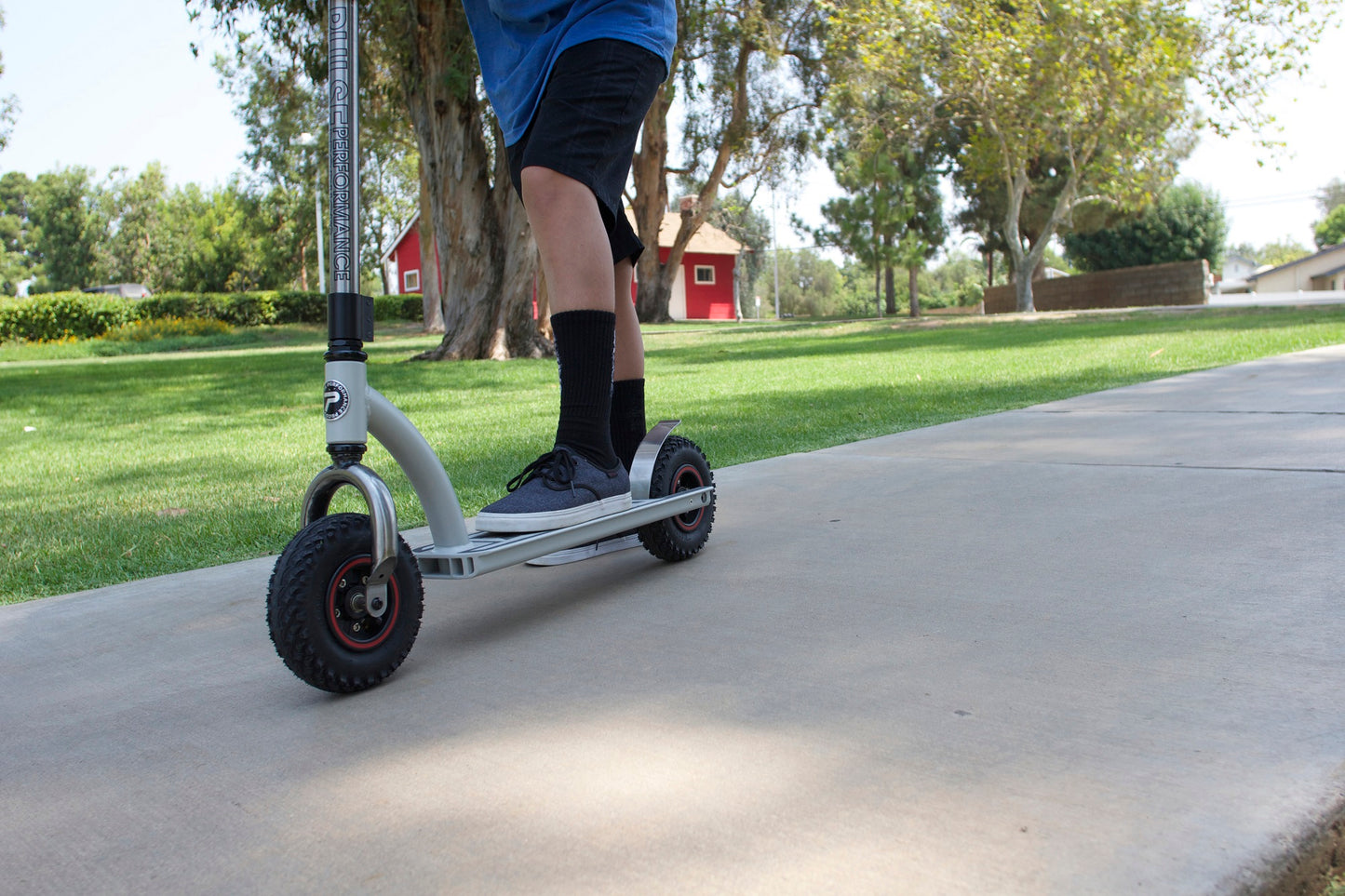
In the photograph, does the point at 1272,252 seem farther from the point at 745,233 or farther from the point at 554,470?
the point at 554,470

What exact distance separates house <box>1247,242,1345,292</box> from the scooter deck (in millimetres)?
85485

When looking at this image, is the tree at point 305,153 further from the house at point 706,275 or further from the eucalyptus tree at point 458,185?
the house at point 706,275

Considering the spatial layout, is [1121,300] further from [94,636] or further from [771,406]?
[94,636]

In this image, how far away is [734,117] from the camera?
1210 inches

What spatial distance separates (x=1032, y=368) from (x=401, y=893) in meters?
7.94

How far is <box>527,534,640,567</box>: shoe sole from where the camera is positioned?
8.08 ft

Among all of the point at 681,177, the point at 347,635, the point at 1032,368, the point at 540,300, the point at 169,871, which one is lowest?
the point at 169,871

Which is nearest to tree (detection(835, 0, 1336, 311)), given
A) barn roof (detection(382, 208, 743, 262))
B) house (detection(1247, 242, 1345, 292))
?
barn roof (detection(382, 208, 743, 262))

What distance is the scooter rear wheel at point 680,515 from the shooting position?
8.43ft

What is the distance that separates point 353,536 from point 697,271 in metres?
53.2

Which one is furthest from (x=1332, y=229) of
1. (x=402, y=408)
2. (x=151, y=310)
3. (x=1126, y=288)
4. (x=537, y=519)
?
(x=537, y=519)

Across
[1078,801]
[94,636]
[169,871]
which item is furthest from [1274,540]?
[94,636]

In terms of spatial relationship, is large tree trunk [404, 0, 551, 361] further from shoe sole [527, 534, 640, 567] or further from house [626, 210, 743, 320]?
Answer: house [626, 210, 743, 320]

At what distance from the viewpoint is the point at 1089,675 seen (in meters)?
1.68
